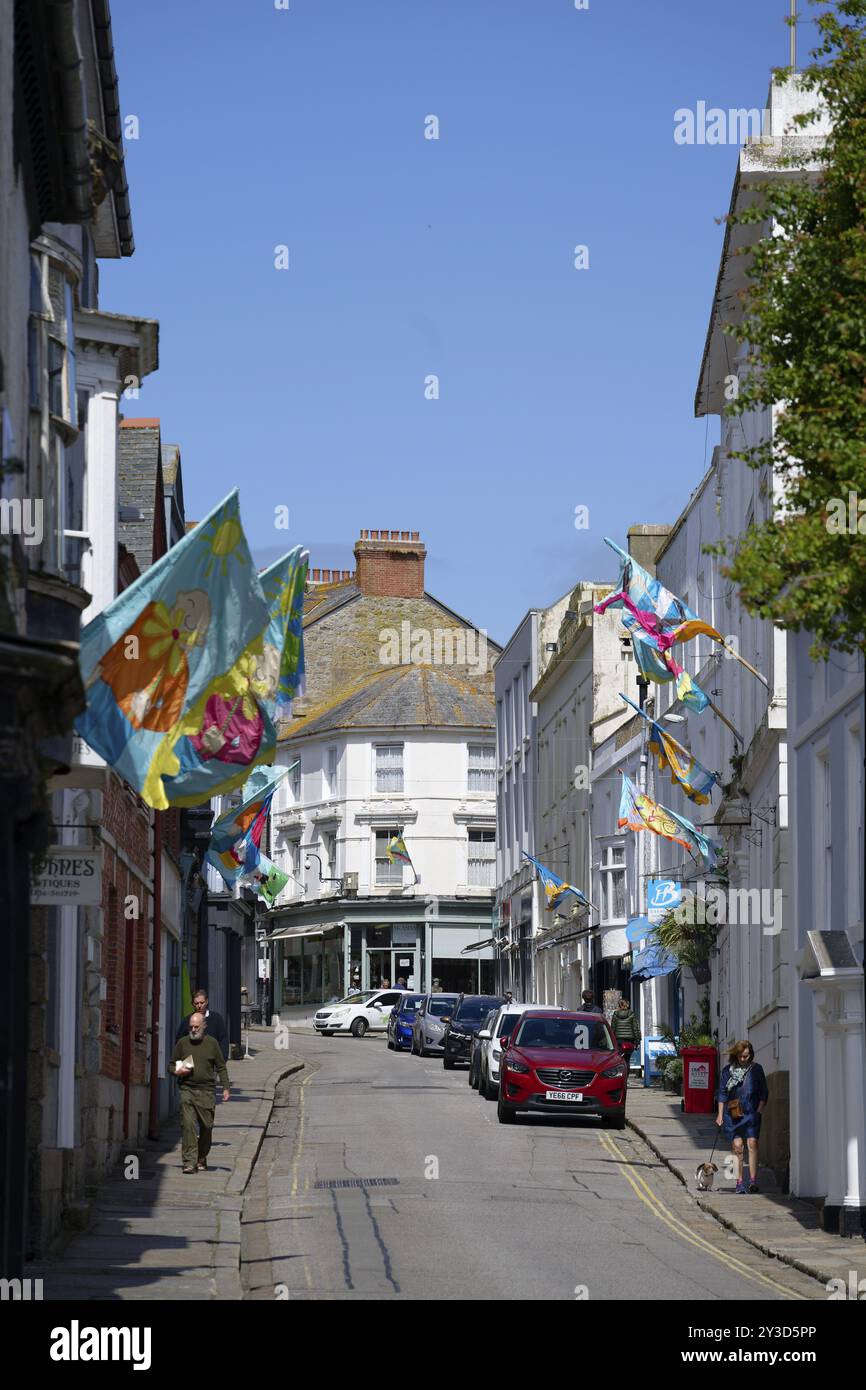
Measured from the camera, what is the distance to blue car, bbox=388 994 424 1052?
51594 millimetres

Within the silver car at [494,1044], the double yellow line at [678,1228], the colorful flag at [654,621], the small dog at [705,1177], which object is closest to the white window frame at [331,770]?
the silver car at [494,1044]

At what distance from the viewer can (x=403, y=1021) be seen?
51844 mm

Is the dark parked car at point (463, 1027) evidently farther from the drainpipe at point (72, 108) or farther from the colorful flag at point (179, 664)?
the drainpipe at point (72, 108)

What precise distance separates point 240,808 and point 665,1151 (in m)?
7.73

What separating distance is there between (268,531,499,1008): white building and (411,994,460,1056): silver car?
23.7m

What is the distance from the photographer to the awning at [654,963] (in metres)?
36.8

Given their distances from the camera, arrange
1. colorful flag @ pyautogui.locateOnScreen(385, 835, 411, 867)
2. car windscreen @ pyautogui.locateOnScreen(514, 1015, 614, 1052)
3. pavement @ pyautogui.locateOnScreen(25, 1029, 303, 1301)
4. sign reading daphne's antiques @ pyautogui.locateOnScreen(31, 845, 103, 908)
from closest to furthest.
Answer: pavement @ pyautogui.locateOnScreen(25, 1029, 303, 1301)
sign reading daphne's antiques @ pyautogui.locateOnScreen(31, 845, 103, 908)
car windscreen @ pyautogui.locateOnScreen(514, 1015, 614, 1052)
colorful flag @ pyautogui.locateOnScreen(385, 835, 411, 867)

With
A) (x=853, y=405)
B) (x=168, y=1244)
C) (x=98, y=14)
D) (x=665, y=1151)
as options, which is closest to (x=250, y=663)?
(x=853, y=405)

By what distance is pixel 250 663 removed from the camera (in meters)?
13.5

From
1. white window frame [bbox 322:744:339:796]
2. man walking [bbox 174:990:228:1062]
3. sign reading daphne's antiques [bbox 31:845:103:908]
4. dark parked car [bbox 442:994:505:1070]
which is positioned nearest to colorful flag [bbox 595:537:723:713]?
man walking [bbox 174:990:228:1062]

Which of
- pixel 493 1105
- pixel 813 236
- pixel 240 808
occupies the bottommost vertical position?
pixel 493 1105

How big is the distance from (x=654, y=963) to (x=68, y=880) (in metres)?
23.9

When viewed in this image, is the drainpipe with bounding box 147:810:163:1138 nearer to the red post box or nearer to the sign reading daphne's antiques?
the red post box
